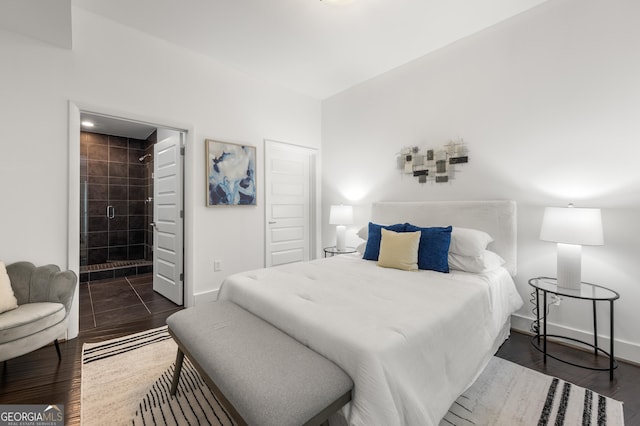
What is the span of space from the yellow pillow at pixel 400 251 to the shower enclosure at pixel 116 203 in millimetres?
4315

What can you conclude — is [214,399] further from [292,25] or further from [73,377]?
[292,25]

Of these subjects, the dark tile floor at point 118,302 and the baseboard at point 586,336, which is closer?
the baseboard at point 586,336

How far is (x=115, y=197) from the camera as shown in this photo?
522cm

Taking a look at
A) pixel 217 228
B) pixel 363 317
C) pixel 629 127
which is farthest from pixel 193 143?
pixel 629 127

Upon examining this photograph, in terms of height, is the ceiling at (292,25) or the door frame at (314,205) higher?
the ceiling at (292,25)

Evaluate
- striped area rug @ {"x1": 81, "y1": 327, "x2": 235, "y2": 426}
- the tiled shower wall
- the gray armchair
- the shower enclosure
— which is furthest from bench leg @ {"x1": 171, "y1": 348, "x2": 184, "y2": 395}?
the tiled shower wall

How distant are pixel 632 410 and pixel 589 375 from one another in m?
0.34

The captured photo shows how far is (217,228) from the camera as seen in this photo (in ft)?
11.1

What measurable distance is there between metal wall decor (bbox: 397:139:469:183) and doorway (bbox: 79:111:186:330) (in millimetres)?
2716

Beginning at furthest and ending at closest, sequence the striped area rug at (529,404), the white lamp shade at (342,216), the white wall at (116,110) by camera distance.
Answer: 1. the white lamp shade at (342,216)
2. the white wall at (116,110)
3. the striped area rug at (529,404)

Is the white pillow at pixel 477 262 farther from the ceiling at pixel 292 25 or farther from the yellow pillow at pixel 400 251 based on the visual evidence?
the ceiling at pixel 292 25

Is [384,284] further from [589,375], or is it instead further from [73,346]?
[73,346]

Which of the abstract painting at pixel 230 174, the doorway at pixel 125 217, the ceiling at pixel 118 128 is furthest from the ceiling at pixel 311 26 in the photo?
the ceiling at pixel 118 128

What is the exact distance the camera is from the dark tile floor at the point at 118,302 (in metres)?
2.87
